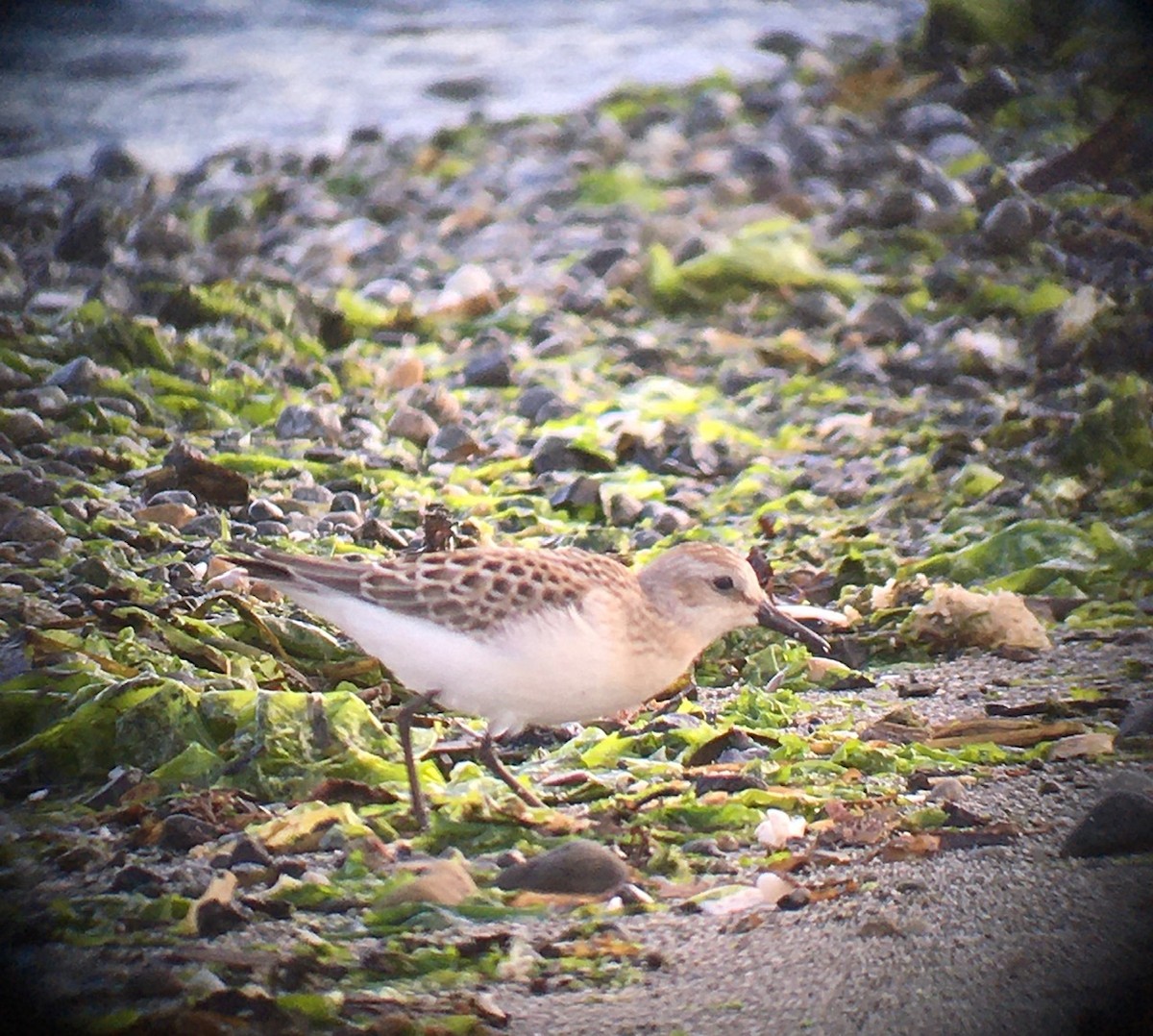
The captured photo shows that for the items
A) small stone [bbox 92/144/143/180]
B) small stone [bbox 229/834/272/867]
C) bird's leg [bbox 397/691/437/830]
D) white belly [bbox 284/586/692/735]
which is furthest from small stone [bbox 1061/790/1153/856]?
small stone [bbox 92/144/143/180]

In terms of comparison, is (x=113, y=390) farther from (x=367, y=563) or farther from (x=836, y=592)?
(x=836, y=592)

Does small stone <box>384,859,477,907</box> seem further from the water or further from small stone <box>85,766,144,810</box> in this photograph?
the water

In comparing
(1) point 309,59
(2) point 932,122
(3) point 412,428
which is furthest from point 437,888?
(2) point 932,122

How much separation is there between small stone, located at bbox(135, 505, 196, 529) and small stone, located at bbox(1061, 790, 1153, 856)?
2.90 meters

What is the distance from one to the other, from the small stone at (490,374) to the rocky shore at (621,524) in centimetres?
3

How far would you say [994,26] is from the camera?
8.73 m

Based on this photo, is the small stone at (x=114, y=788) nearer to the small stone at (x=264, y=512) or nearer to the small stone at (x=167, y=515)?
the small stone at (x=167, y=515)

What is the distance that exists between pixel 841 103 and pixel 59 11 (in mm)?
5917

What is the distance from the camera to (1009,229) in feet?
25.7

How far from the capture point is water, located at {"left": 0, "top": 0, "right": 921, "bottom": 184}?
507 cm

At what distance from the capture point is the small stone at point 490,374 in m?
6.91

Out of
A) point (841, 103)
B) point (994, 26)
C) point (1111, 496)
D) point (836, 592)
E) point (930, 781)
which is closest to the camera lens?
point (930, 781)

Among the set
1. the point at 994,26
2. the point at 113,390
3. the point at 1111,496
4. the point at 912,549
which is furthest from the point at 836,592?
the point at 994,26

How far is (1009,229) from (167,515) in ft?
14.9
